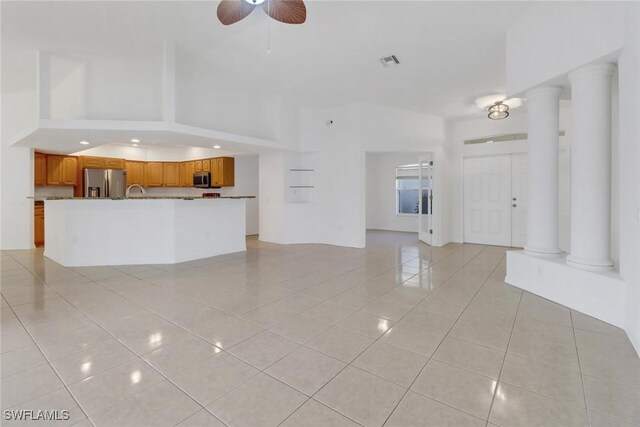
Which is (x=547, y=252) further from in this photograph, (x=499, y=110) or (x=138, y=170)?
(x=138, y=170)

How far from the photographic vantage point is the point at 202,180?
7.98m

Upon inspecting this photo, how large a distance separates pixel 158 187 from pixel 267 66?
19.7ft

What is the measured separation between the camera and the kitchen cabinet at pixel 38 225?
649 cm

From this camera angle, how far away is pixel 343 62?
4.51 metres

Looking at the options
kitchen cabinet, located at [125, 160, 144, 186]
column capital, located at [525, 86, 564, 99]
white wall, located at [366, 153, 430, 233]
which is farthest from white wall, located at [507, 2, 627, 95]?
kitchen cabinet, located at [125, 160, 144, 186]

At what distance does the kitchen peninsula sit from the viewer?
4613mm

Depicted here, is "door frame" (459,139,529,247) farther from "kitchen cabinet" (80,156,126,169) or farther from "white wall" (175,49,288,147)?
"kitchen cabinet" (80,156,126,169)

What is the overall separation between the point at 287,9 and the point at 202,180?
6.11 metres

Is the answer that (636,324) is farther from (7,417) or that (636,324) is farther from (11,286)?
(11,286)

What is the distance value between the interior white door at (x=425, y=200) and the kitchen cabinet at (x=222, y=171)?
16.1ft

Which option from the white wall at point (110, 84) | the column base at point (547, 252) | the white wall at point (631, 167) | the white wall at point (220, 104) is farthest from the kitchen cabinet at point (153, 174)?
the white wall at point (631, 167)

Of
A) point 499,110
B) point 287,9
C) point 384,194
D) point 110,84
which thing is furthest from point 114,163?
point 499,110

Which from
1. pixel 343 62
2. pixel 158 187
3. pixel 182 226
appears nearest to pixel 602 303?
pixel 343 62

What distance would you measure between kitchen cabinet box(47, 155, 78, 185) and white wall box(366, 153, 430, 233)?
791 centimetres
